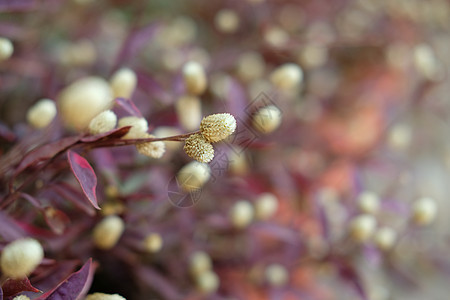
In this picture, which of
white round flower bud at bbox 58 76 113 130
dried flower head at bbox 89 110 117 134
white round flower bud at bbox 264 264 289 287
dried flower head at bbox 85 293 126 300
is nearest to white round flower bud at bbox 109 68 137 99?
white round flower bud at bbox 58 76 113 130

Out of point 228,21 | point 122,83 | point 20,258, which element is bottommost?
point 20,258

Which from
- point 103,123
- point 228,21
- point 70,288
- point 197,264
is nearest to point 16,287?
point 70,288

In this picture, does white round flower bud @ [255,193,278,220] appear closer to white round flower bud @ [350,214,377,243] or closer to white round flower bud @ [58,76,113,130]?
white round flower bud @ [350,214,377,243]

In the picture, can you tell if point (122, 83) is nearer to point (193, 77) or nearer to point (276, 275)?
point (193, 77)

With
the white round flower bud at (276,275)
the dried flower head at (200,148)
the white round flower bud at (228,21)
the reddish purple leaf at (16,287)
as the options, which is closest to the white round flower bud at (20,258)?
the reddish purple leaf at (16,287)

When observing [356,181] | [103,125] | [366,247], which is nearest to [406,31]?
[356,181]

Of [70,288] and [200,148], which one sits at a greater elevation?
[200,148]
